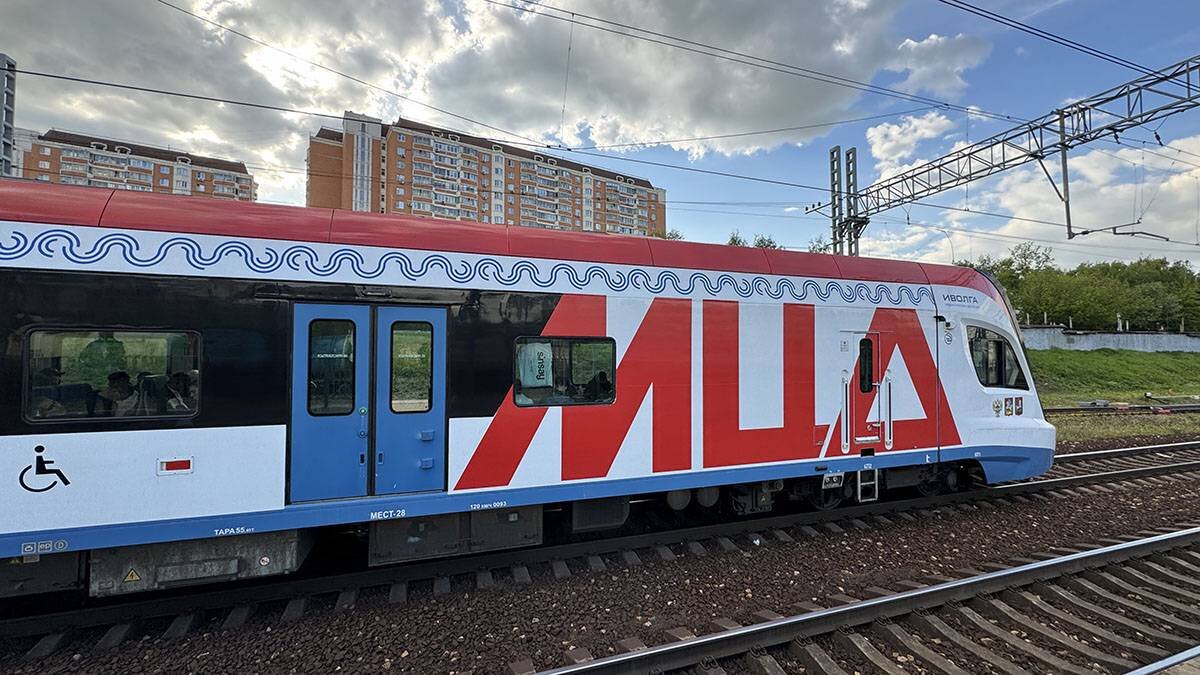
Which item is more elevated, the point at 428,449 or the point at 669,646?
the point at 428,449

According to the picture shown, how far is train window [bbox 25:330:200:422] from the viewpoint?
409cm

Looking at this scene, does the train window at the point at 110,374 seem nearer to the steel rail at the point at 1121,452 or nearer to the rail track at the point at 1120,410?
the steel rail at the point at 1121,452

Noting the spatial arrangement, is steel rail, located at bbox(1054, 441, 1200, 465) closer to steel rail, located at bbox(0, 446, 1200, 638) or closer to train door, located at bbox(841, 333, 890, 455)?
steel rail, located at bbox(0, 446, 1200, 638)

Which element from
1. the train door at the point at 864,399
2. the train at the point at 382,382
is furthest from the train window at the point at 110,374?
the train door at the point at 864,399

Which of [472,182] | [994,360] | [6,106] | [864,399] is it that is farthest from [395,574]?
[472,182]

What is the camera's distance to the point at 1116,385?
3114 cm

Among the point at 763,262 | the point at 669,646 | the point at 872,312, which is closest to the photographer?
the point at 669,646

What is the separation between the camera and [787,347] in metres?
6.72

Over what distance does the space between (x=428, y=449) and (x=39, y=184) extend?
12.2 ft

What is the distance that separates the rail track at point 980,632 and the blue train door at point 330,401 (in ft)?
7.61

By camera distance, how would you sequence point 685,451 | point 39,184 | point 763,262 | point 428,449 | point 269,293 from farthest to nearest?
point 763,262, point 685,451, point 428,449, point 269,293, point 39,184

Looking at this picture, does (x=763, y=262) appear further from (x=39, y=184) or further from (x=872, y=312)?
(x=39, y=184)

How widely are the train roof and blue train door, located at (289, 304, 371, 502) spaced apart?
0.77 meters

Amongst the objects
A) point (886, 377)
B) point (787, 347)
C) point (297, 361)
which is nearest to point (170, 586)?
point (297, 361)
